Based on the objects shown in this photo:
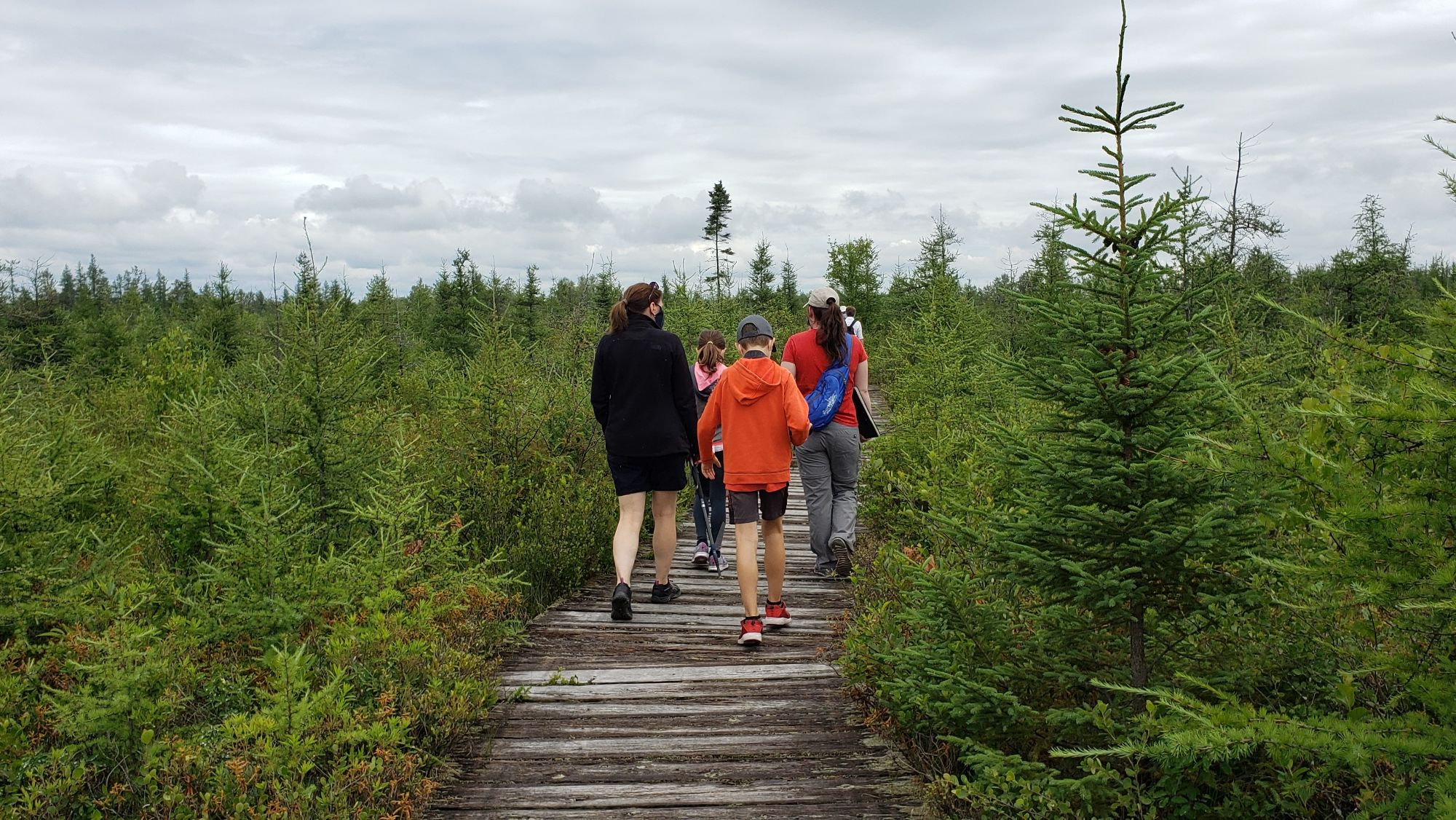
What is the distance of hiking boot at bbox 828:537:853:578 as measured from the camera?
7.51 m

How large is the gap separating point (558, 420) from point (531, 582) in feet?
7.53

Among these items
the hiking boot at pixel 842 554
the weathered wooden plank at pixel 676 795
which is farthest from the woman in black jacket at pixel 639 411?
the weathered wooden plank at pixel 676 795

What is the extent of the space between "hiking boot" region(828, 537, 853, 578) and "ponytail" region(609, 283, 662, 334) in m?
2.70

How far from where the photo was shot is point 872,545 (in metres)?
8.38

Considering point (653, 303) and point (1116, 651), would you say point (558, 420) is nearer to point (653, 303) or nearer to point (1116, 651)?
point (653, 303)

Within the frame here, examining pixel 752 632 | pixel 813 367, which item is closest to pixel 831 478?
pixel 813 367

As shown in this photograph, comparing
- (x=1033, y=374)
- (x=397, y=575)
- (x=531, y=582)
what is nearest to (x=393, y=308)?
(x=531, y=582)

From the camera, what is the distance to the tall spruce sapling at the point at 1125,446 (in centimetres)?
306

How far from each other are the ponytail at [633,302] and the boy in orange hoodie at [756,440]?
3.19ft

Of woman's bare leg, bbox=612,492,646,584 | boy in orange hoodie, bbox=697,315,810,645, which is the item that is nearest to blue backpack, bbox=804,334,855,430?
boy in orange hoodie, bbox=697,315,810,645

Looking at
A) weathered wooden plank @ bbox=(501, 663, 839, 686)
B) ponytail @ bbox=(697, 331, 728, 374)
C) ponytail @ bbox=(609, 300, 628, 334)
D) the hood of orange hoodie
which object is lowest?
weathered wooden plank @ bbox=(501, 663, 839, 686)

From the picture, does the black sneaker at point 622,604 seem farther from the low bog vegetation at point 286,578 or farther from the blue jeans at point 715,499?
the blue jeans at point 715,499

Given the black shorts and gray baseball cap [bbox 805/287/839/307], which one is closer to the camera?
the black shorts

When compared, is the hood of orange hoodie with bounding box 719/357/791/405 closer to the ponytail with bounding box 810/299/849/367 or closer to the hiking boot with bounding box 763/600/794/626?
the ponytail with bounding box 810/299/849/367
